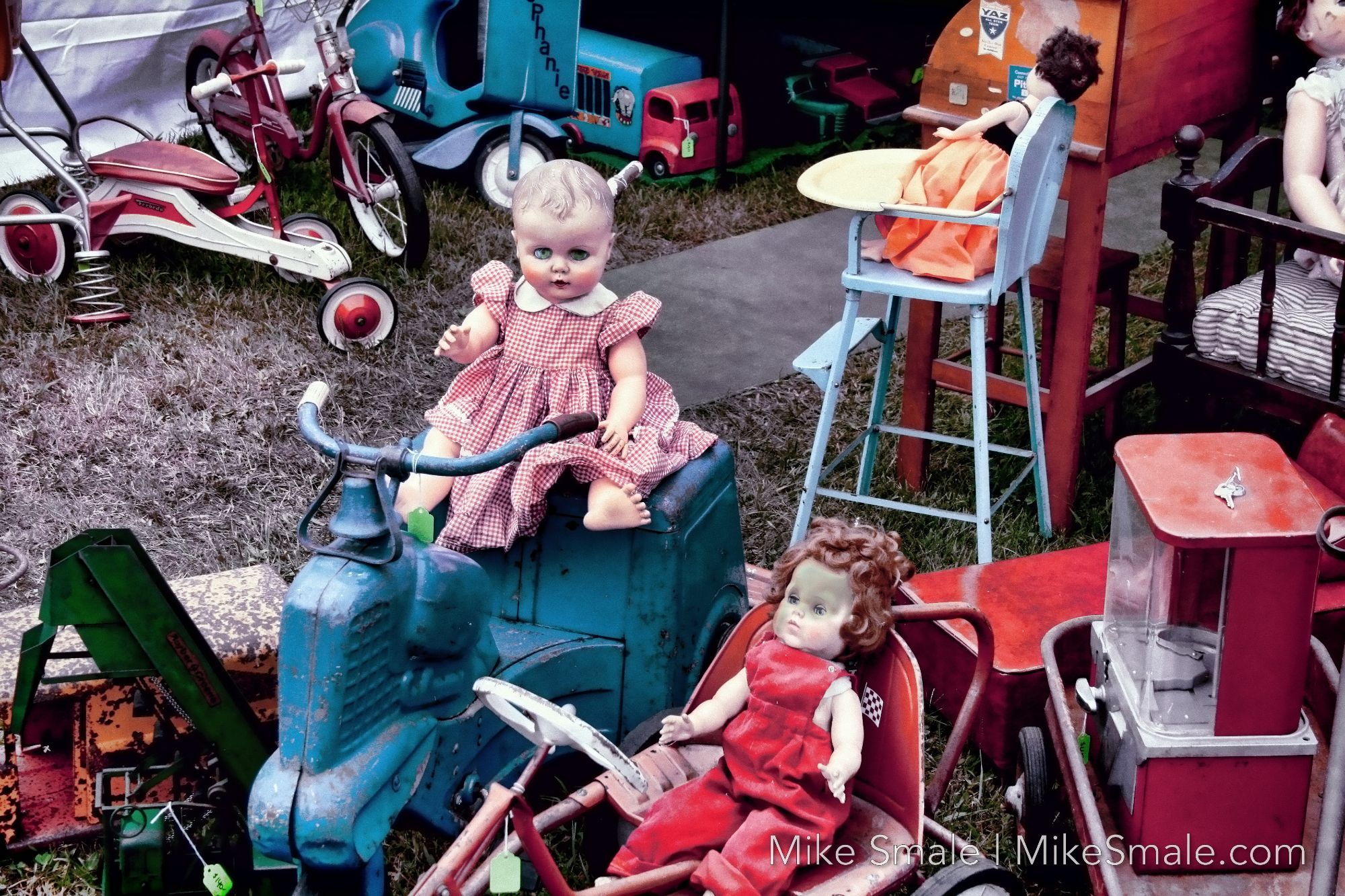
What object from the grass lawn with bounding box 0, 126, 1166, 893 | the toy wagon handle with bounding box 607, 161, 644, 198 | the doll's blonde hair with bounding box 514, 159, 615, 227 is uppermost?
the doll's blonde hair with bounding box 514, 159, 615, 227

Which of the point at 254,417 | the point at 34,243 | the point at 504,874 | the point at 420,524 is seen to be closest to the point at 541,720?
the point at 504,874

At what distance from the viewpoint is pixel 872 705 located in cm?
252

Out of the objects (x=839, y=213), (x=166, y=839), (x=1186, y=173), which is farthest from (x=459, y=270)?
(x=166, y=839)

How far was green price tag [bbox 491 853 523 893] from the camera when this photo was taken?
2094 mm

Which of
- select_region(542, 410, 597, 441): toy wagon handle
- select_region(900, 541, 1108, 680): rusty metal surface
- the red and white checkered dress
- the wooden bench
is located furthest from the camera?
the wooden bench

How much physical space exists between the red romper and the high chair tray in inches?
48.3

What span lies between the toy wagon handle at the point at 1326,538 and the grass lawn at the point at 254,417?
1.14m

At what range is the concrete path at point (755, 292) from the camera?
5059 millimetres

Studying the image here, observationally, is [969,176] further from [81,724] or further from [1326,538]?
[81,724]

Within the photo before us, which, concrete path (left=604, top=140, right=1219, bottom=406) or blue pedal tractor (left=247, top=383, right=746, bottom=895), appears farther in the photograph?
concrete path (left=604, top=140, right=1219, bottom=406)

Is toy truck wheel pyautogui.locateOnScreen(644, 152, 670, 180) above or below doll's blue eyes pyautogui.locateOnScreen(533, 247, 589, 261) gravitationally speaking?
below

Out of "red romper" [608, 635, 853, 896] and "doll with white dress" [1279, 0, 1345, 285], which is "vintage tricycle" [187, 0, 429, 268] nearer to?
"doll with white dress" [1279, 0, 1345, 285]

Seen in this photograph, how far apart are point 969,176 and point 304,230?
110 inches

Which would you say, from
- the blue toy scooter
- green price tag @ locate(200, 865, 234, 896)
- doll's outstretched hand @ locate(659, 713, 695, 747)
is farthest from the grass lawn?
green price tag @ locate(200, 865, 234, 896)
